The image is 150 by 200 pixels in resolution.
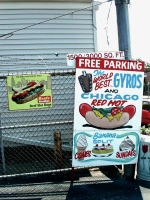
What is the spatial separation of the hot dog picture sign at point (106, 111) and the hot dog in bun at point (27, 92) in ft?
3.05

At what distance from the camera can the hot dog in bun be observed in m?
4.74

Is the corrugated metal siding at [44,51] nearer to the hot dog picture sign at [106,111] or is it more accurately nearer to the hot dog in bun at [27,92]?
the hot dog in bun at [27,92]

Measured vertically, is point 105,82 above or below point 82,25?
below

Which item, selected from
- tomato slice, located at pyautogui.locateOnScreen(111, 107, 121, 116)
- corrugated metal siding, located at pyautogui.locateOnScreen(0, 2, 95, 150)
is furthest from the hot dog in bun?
corrugated metal siding, located at pyautogui.locateOnScreen(0, 2, 95, 150)

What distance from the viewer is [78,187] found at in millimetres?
4441

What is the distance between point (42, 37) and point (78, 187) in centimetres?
477

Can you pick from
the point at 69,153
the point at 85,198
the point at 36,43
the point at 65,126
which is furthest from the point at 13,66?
the point at 85,198

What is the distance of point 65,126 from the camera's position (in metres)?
7.30

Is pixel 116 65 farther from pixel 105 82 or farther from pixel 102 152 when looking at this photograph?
pixel 102 152

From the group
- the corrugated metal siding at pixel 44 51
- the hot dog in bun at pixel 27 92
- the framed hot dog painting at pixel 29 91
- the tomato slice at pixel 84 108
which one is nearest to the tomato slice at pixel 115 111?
the tomato slice at pixel 84 108

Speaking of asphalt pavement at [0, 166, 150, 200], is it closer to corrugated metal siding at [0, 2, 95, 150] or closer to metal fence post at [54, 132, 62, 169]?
metal fence post at [54, 132, 62, 169]

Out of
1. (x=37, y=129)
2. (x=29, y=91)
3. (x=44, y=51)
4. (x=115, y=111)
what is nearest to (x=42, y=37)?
(x=44, y=51)

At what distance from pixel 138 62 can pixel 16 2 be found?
460 cm

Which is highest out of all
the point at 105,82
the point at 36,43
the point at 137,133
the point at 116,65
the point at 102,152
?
the point at 36,43
